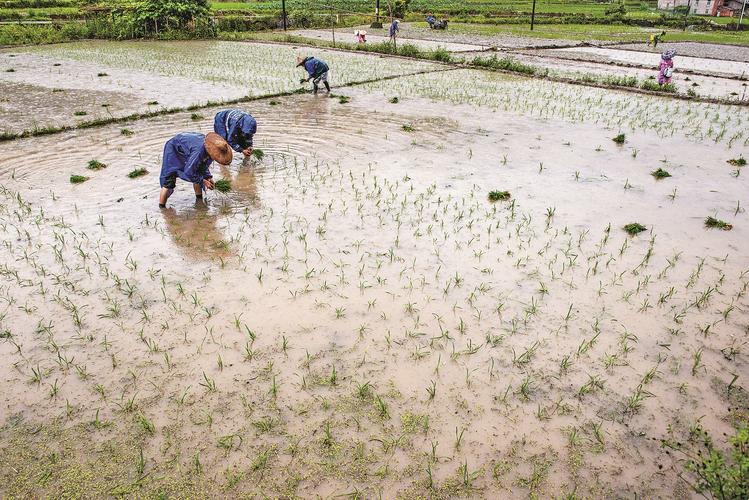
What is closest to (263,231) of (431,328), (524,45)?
(431,328)

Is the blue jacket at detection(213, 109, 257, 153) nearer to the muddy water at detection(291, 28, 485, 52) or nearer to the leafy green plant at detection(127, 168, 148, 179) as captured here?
the leafy green plant at detection(127, 168, 148, 179)

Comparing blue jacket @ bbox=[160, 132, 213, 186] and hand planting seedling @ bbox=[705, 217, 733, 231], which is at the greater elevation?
blue jacket @ bbox=[160, 132, 213, 186]

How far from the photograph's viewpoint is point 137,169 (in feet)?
23.9

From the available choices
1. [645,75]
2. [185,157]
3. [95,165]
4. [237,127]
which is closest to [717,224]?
[185,157]

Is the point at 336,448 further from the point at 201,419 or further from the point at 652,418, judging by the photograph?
the point at 652,418

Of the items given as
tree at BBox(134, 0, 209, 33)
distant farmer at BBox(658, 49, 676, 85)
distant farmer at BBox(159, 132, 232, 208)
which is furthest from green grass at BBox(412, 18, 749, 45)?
distant farmer at BBox(159, 132, 232, 208)

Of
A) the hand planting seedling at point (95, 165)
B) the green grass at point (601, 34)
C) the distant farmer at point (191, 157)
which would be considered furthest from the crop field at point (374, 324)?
the green grass at point (601, 34)

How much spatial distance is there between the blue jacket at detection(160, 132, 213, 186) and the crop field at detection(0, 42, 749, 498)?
523 millimetres

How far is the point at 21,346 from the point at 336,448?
8.83 feet

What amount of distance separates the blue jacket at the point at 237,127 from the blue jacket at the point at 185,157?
1.58m

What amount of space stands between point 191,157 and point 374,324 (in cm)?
329

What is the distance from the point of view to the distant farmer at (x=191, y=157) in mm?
5609

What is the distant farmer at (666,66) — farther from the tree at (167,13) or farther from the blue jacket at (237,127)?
the tree at (167,13)

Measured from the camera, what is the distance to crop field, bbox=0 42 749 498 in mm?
2842
